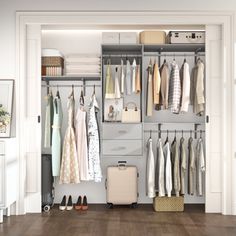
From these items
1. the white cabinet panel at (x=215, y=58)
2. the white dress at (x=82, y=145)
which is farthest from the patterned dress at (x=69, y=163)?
the white cabinet panel at (x=215, y=58)

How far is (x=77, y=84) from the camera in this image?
17.3 feet

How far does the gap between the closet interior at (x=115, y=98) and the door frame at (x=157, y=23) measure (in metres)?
0.33

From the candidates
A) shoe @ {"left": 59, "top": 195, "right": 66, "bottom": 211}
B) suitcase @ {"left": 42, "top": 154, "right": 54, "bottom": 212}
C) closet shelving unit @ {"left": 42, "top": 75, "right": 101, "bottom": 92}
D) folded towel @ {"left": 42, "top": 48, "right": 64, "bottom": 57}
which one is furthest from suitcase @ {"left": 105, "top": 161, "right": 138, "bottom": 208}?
folded towel @ {"left": 42, "top": 48, "right": 64, "bottom": 57}

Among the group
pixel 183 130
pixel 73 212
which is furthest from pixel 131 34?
pixel 73 212

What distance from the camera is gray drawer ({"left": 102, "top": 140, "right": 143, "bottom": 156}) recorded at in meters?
4.98

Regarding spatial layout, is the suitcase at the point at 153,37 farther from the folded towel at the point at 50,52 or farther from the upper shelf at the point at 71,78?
the folded towel at the point at 50,52

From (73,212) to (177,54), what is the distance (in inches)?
96.6

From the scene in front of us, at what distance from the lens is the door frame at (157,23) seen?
464cm

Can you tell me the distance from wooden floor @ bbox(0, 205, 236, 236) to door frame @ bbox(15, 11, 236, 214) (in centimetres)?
38

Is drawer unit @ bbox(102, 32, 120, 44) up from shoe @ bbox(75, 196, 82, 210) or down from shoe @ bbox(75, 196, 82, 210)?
up

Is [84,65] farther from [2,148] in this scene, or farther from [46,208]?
[46,208]

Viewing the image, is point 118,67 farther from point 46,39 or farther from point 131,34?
point 46,39

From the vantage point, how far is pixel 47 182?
16.2ft

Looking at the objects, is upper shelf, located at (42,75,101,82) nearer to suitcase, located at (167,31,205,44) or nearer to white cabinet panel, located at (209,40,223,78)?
suitcase, located at (167,31,205,44)
